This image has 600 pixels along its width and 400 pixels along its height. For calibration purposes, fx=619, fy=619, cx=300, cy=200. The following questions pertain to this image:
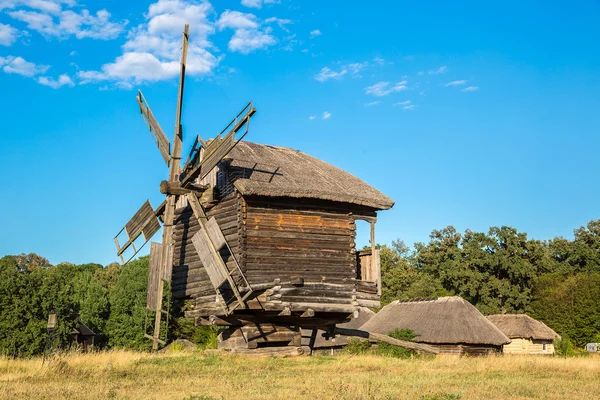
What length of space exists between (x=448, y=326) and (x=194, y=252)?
15.8 metres

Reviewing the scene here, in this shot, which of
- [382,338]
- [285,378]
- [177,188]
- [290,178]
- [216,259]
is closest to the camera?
[285,378]

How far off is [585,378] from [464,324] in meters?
16.0

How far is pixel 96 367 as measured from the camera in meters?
14.3

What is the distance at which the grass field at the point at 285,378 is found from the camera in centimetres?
1059

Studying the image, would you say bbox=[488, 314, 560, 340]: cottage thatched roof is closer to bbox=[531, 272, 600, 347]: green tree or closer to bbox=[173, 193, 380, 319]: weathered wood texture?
bbox=[531, 272, 600, 347]: green tree

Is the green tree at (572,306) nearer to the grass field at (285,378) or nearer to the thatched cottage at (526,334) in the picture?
the thatched cottage at (526,334)

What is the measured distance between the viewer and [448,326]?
30.4 m

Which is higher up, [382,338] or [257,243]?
[257,243]

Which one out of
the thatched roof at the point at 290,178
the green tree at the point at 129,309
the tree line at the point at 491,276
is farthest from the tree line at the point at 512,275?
the thatched roof at the point at 290,178

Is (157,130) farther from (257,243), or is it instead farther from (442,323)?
(442,323)

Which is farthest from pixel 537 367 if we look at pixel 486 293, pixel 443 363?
pixel 486 293

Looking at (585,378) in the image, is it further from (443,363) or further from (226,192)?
(226,192)

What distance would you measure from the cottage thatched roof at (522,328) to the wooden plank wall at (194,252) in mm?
31575

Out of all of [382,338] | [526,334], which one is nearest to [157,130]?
[382,338]
